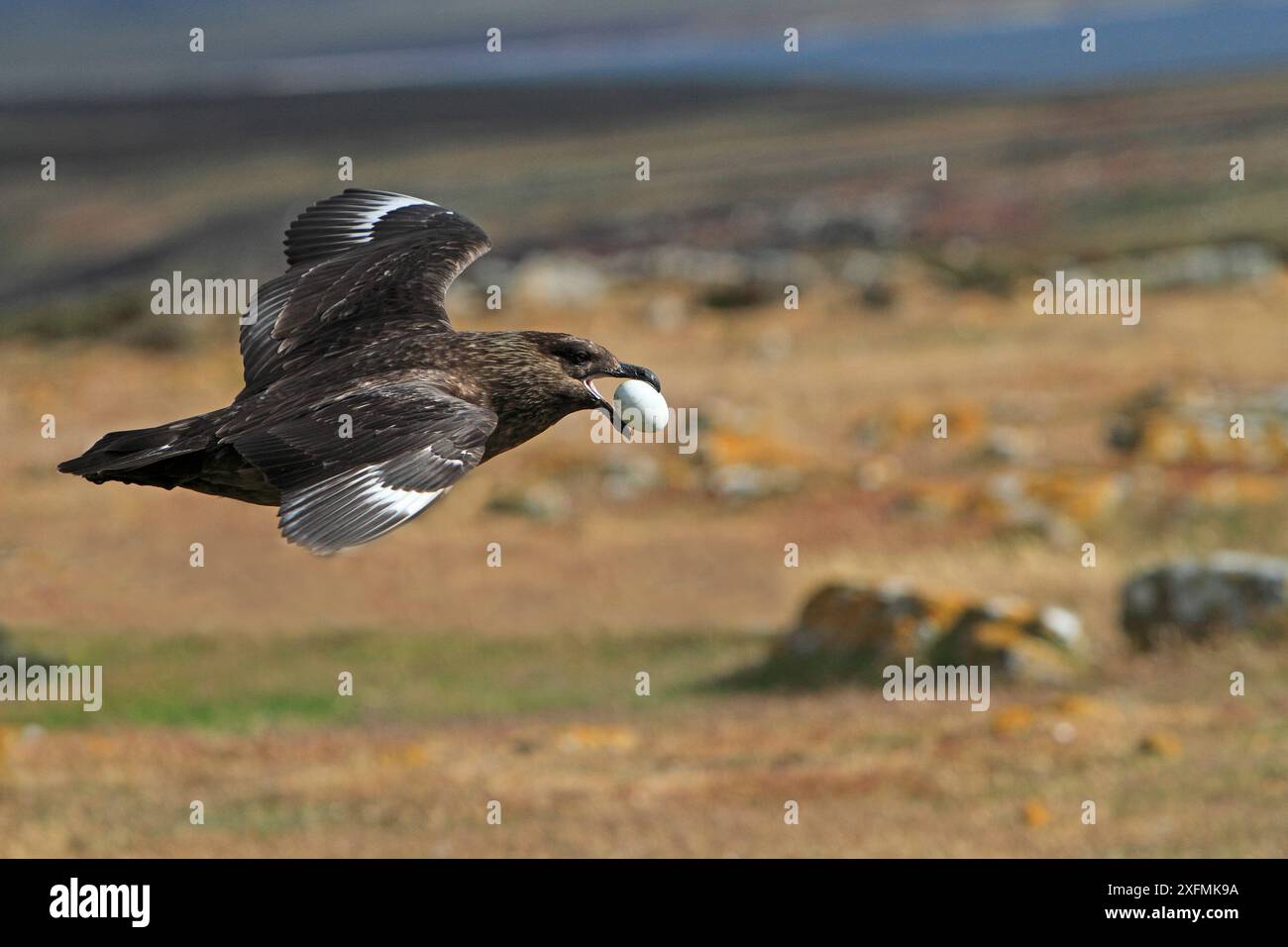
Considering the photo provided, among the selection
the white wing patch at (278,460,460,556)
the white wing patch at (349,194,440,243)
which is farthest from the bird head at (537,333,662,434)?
the white wing patch at (349,194,440,243)

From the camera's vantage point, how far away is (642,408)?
764 centimetres

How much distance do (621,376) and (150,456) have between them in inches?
89.4

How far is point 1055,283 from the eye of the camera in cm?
5459

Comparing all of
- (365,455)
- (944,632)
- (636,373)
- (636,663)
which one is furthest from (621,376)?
(636,663)

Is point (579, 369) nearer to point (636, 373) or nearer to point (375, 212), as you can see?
point (636, 373)

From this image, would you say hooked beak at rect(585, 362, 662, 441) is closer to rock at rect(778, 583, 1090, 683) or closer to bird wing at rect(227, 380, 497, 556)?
bird wing at rect(227, 380, 497, 556)

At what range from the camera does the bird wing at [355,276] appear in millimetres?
8781

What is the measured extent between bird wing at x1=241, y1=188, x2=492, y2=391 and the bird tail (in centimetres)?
106

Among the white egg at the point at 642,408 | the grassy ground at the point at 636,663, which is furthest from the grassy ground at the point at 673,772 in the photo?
the white egg at the point at 642,408

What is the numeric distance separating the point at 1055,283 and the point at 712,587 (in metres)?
29.0

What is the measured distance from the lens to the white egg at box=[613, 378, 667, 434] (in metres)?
7.60

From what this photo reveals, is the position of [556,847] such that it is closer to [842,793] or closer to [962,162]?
[842,793]

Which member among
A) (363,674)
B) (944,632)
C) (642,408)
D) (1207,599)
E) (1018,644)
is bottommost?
(363,674)
